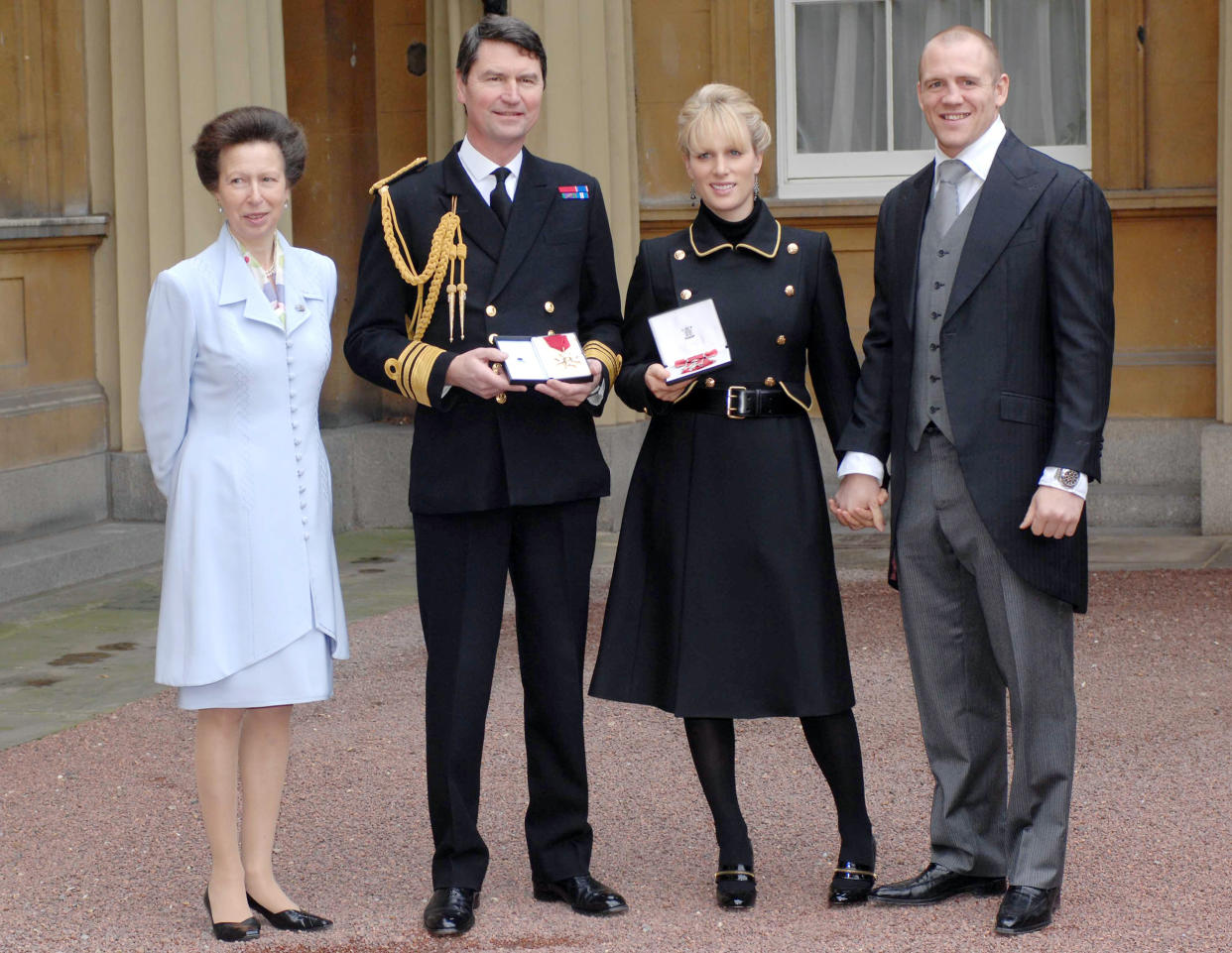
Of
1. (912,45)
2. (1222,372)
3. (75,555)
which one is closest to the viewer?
(75,555)

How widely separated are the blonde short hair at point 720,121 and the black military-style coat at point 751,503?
21 centimetres

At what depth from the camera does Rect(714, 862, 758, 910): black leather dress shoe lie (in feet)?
13.9

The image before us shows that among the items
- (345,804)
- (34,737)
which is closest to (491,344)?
(345,804)

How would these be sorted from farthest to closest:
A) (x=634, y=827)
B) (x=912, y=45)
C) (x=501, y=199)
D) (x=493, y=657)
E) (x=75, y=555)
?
(x=912, y=45) → (x=75, y=555) → (x=634, y=827) → (x=493, y=657) → (x=501, y=199)

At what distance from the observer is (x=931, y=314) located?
4.11 meters

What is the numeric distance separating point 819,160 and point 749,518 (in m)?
6.03

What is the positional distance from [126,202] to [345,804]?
5.00 m

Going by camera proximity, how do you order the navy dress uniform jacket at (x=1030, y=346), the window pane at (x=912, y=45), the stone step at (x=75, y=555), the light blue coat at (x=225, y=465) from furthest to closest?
the window pane at (x=912, y=45) → the stone step at (x=75, y=555) → the light blue coat at (x=225, y=465) → the navy dress uniform jacket at (x=1030, y=346)

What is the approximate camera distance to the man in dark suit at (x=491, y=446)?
4.17 m

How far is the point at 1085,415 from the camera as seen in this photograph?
155 inches

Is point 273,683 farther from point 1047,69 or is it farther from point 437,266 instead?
point 1047,69

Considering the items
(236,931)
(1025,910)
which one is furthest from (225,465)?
(1025,910)

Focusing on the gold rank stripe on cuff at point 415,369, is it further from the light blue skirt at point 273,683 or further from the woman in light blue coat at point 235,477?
the light blue skirt at point 273,683

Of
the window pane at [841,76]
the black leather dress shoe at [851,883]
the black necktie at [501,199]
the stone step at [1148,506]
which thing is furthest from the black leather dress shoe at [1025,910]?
the window pane at [841,76]
